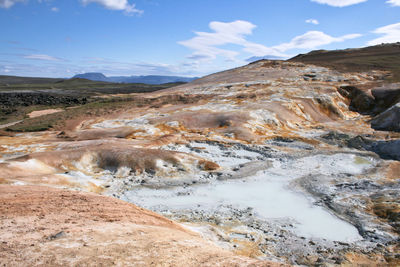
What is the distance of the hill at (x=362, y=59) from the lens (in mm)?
50750

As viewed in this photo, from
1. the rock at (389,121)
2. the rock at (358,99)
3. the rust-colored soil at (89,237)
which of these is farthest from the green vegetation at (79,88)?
the rust-colored soil at (89,237)

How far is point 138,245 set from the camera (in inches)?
291

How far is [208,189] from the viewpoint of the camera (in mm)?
15289

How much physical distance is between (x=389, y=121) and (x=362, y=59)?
3279 centimetres

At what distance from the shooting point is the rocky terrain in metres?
7.77

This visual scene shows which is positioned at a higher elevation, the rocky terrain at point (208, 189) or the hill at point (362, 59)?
the hill at point (362, 59)

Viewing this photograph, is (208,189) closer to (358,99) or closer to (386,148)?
(386,148)

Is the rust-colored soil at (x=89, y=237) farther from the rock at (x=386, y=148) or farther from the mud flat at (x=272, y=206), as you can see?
the rock at (x=386, y=148)

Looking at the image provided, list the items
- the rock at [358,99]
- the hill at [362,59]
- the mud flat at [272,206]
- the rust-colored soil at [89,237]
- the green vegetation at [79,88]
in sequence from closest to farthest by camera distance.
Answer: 1. the rust-colored soil at [89,237]
2. the mud flat at [272,206]
3. the rock at [358,99]
4. the hill at [362,59]
5. the green vegetation at [79,88]

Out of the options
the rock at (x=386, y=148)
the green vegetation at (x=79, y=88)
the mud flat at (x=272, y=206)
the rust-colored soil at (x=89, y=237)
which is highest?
the green vegetation at (x=79, y=88)

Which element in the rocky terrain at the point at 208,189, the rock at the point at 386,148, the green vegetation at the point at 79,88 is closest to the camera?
the rocky terrain at the point at 208,189

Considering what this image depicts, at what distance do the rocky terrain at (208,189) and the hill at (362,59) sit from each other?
2172 centimetres

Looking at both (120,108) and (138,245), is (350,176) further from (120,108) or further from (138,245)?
(120,108)

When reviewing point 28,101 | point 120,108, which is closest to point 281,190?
point 120,108
